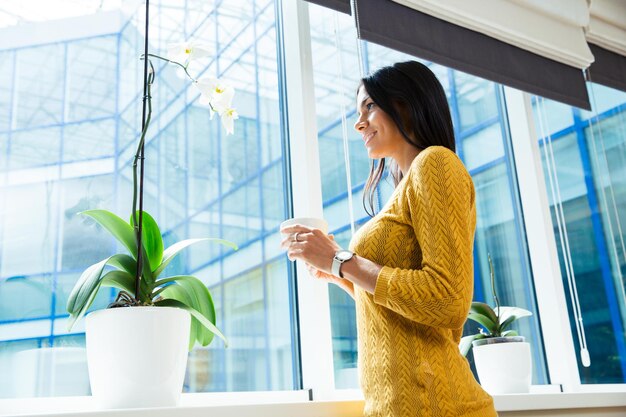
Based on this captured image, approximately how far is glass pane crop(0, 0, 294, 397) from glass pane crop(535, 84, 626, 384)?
1.36 meters

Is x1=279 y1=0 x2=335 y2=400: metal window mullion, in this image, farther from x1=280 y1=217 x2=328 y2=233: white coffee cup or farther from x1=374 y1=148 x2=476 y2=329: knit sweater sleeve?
x1=374 y1=148 x2=476 y2=329: knit sweater sleeve

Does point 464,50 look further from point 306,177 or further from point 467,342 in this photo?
point 467,342

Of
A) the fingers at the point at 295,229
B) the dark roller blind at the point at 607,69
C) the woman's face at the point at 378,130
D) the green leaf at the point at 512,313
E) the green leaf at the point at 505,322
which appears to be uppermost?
the dark roller blind at the point at 607,69

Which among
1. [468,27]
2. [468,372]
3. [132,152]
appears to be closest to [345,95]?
[468,27]

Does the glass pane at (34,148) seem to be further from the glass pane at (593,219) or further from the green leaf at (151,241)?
the glass pane at (593,219)

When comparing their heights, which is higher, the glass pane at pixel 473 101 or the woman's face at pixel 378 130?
the glass pane at pixel 473 101

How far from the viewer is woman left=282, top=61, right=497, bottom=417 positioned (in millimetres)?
1093

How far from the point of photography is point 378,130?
1386 mm

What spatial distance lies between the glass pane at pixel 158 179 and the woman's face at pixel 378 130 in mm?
423

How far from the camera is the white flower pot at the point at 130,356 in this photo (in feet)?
3.76

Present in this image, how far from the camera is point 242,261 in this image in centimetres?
177

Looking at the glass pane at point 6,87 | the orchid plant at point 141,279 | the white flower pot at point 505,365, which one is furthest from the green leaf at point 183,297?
the white flower pot at point 505,365

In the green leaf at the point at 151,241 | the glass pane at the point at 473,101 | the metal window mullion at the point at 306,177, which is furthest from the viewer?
the glass pane at the point at 473,101

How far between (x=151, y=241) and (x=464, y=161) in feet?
5.14
